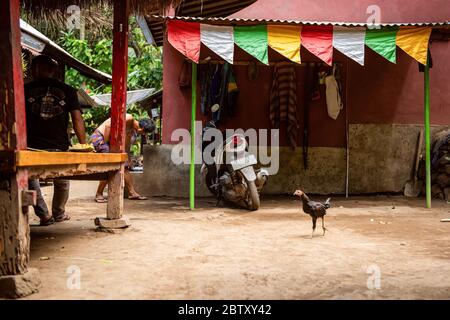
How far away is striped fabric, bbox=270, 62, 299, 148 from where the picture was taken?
8.61 metres

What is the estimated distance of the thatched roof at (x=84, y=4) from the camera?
5.42 metres

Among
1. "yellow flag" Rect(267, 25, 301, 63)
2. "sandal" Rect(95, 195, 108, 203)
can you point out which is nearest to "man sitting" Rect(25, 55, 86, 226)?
"sandal" Rect(95, 195, 108, 203)

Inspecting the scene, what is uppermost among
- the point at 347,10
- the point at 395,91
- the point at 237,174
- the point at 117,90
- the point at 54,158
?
the point at 347,10

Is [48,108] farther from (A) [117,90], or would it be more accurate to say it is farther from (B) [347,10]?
(B) [347,10]

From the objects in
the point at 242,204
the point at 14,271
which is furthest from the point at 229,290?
the point at 242,204

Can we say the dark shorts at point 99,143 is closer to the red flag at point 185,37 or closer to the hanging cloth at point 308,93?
the red flag at point 185,37

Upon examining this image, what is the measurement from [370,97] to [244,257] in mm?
6251

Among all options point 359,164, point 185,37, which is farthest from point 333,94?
point 185,37

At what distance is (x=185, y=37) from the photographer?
6383 millimetres

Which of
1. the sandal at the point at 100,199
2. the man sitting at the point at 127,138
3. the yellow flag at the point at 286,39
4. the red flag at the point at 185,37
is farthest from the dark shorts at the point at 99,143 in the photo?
the yellow flag at the point at 286,39

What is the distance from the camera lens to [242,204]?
710 centimetres

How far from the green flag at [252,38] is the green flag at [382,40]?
1537 millimetres
